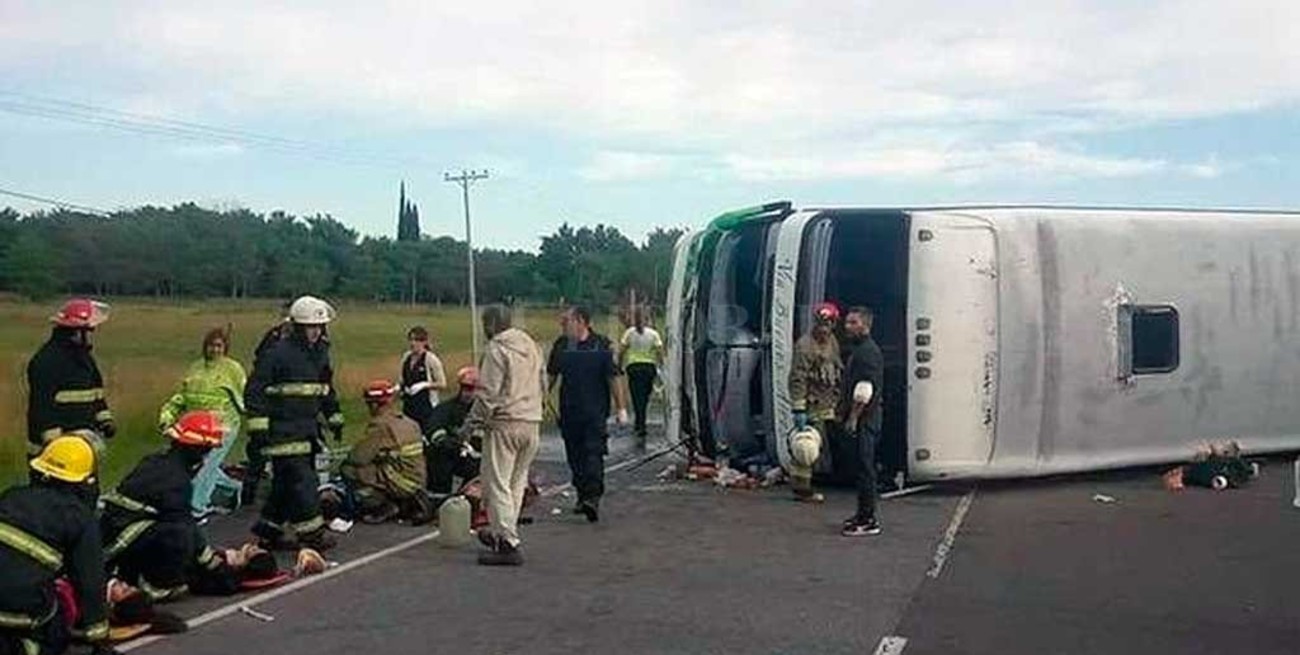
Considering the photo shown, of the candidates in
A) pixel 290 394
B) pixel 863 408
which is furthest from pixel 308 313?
pixel 863 408

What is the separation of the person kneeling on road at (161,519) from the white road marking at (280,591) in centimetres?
28

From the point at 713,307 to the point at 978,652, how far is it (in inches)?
295

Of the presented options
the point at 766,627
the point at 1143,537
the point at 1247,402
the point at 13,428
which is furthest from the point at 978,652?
the point at 13,428

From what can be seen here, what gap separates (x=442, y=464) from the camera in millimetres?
12367

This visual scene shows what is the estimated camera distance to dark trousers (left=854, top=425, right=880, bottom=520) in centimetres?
1111

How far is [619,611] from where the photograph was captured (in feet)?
27.6

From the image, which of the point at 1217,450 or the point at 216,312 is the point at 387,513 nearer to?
the point at 1217,450

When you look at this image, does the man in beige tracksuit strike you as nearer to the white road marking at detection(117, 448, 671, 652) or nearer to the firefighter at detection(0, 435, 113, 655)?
the white road marking at detection(117, 448, 671, 652)

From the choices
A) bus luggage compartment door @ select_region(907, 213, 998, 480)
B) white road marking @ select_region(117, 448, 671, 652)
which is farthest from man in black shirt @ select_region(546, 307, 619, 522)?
bus luggage compartment door @ select_region(907, 213, 998, 480)

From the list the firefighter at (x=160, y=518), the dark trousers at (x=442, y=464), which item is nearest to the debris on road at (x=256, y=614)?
the firefighter at (x=160, y=518)

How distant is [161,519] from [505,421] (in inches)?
104

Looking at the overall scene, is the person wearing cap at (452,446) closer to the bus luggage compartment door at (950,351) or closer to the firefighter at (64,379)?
the firefighter at (64,379)

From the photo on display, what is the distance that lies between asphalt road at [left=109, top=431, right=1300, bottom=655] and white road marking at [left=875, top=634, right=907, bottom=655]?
0.02 metres

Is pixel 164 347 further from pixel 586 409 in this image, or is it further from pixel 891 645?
pixel 891 645
